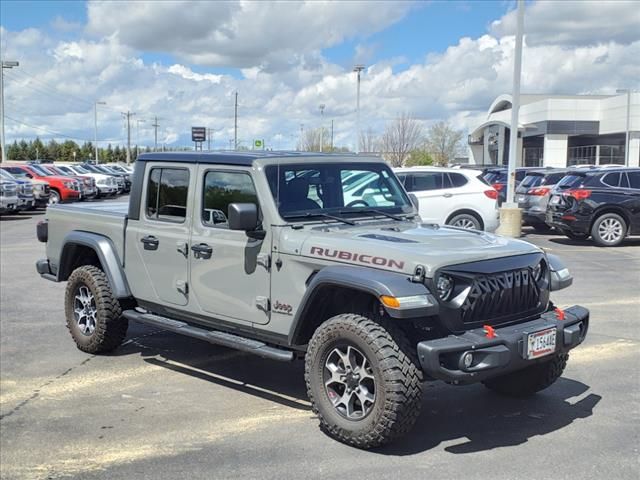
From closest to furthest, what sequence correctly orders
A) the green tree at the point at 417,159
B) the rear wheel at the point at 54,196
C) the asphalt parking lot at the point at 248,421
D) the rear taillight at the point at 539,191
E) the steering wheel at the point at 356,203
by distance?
the asphalt parking lot at the point at 248,421 → the steering wheel at the point at 356,203 → the rear taillight at the point at 539,191 → the rear wheel at the point at 54,196 → the green tree at the point at 417,159

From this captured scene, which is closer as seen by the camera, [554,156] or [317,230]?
[317,230]

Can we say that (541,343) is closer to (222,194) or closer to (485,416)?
(485,416)

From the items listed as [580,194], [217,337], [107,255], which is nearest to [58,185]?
[580,194]

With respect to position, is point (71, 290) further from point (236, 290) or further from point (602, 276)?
point (602, 276)

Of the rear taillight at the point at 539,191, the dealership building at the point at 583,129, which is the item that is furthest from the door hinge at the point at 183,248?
the dealership building at the point at 583,129

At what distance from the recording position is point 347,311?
4.97 metres

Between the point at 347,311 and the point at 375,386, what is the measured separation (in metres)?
0.68

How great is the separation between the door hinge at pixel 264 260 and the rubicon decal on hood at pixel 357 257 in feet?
1.37

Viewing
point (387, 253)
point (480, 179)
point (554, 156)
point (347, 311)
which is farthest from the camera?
point (554, 156)

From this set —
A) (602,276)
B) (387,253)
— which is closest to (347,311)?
(387,253)

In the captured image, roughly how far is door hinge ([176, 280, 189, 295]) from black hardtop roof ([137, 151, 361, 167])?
1.00 m

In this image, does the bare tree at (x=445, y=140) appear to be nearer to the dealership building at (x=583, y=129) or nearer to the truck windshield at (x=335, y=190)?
the dealership building at (x=583, y=129)

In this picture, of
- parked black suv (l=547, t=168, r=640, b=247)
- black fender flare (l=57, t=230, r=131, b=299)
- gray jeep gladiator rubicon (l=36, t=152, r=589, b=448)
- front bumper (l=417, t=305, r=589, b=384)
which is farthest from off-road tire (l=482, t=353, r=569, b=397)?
parked black suv (l=547, t=168, r=640, b=247)

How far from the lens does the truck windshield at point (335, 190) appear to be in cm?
547
